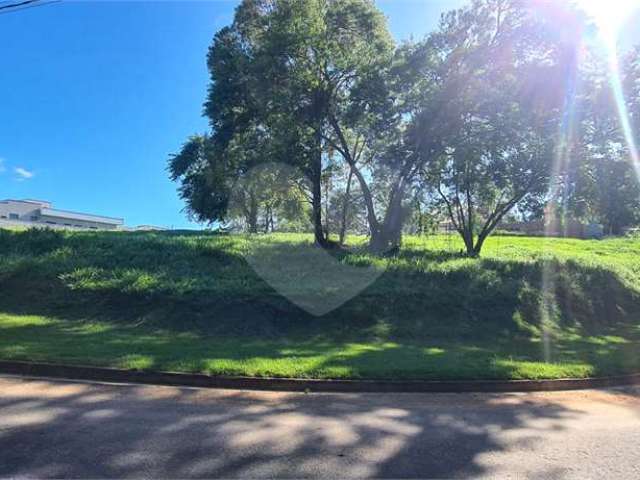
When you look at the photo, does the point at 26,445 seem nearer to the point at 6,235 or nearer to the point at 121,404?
the point at 121,404

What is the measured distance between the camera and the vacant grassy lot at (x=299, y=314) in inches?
330

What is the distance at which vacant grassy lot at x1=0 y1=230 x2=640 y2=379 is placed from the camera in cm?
839

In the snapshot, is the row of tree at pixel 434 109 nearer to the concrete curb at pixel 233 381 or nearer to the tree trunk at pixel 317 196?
the tree trunk at pixel 317 196

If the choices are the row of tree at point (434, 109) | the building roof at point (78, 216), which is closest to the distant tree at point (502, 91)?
the row of tree at point (434, 109)

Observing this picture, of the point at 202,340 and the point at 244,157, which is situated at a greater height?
the point at 244,157

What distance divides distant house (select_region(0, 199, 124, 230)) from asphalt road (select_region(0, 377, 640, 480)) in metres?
57.7

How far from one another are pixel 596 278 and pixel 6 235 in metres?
21.8

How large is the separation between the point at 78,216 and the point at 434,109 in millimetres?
63694

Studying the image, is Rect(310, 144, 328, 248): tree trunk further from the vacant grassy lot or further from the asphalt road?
the asphalt road

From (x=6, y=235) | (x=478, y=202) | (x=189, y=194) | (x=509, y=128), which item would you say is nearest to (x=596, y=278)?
(x=509, y=128)

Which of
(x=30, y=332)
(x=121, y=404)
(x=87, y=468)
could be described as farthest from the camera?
(x=30, y=332)

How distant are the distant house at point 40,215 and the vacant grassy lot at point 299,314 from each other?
47412mm

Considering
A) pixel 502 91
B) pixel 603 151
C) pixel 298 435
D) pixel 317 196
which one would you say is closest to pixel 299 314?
pixel 298 435

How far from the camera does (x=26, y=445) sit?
4.42 meters
